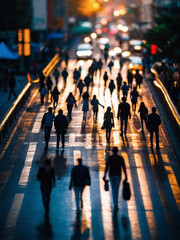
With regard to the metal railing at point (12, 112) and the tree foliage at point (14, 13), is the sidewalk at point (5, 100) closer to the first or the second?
the metal railing at point (12, 112)

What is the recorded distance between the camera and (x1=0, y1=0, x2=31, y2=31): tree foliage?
58.9 m

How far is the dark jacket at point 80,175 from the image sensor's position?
49.3ft

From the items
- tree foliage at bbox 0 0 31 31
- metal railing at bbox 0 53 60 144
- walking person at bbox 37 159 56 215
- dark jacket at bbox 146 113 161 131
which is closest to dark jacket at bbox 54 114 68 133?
metal railing at bbox 0 53 60 144

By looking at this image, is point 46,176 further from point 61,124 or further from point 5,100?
point 5,100

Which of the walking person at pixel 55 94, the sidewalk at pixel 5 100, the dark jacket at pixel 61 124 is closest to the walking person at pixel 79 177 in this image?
the dark jacket at pixel 61 124

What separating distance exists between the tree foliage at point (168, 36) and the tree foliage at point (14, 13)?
691 inches

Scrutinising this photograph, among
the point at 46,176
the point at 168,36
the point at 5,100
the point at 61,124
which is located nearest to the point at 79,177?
the point at 46,176

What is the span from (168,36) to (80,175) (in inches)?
1191

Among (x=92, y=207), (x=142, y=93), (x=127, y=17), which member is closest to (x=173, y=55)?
(x=142, y=93)

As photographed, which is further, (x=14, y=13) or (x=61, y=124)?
(x=14, y=13)

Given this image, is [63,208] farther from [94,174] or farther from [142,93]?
[142,93]

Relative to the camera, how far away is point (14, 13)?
2425 inches

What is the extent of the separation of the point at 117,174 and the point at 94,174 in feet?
14.0

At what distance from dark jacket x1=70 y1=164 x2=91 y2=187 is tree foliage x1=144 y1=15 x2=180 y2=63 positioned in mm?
24792
